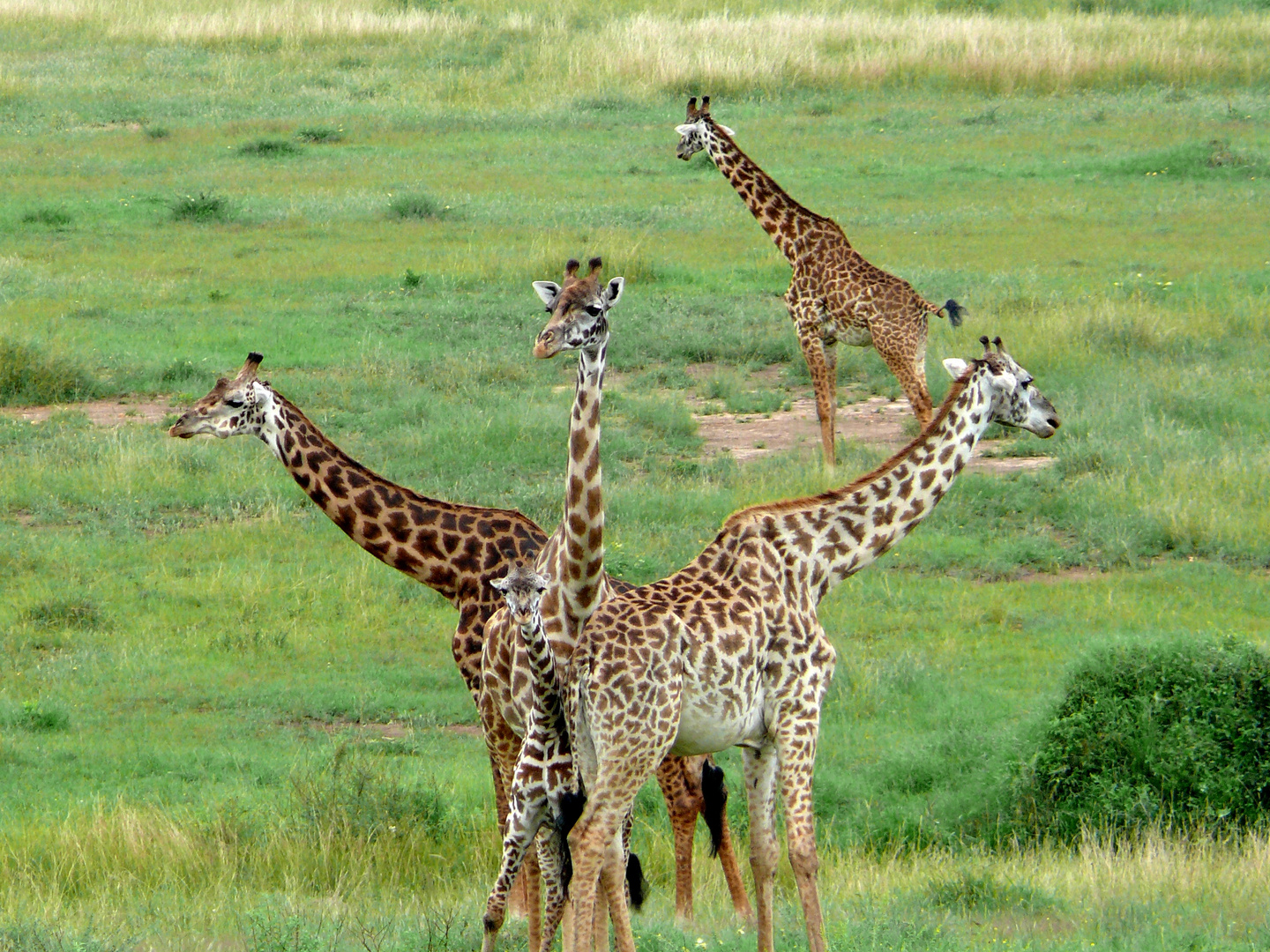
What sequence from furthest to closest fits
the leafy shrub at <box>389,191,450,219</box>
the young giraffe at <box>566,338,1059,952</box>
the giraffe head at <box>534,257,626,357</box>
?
the leafy shrub at <box>389,191,450,219</box> → the giraffe head at <box>534,257,626,357</box> → the young giraffe at <box>566,338,1059,952</box>

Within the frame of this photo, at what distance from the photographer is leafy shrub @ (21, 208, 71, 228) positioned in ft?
72.2

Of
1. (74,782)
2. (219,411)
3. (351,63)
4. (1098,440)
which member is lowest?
(74,782)

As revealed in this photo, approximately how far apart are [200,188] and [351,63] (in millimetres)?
10135

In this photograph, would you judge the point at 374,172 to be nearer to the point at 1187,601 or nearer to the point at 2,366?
the point at 2,366

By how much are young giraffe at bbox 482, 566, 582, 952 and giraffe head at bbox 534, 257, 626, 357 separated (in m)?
0.90

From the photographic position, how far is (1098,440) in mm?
13055

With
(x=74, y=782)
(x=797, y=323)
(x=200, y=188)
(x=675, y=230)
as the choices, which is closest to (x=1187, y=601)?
(x=797, y=323)

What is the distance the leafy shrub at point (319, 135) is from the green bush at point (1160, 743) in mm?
21397

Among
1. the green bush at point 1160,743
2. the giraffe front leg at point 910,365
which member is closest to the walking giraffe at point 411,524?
the green bush at point 1160,743

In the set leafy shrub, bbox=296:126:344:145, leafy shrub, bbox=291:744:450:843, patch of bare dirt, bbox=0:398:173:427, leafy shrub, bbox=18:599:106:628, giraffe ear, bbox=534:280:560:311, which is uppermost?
leafy shrub, bbox=296:126:344:145

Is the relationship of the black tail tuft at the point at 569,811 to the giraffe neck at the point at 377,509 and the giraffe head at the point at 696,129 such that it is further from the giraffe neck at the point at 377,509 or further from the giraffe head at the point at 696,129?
the giraffe head at the point at 696,129

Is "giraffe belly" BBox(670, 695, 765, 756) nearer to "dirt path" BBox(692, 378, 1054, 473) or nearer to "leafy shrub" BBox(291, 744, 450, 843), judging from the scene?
"leafy shrub" BBox(291, 744, 450, 843)

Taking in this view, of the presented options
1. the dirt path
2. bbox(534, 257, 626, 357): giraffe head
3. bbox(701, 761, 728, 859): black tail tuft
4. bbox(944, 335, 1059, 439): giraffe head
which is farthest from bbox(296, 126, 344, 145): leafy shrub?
bbox(534, 257, 626, 357): giraffe head

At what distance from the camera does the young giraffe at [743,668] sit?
218 inches
